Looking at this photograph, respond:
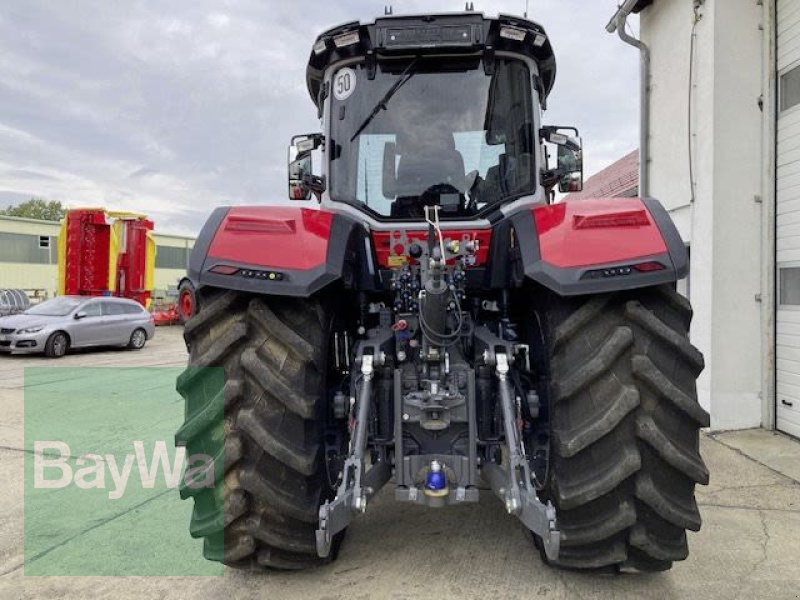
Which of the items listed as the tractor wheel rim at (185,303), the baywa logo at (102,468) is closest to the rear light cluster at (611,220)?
the baywa logo at (102,468)

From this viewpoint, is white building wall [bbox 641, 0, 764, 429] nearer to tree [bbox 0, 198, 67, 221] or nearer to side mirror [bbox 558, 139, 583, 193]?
side mirror [bbox 558, 139, 583, 193]

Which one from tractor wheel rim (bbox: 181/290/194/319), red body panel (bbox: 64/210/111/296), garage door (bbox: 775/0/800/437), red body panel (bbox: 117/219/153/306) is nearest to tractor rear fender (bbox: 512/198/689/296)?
garage door (bbox: 775/0/800/437)

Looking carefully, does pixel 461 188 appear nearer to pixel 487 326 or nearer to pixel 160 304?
pixel 487 326

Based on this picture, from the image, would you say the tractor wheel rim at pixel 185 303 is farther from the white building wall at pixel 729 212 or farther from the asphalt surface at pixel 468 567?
the white building wall at pixel 729 212

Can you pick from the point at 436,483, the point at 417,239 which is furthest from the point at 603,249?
the point at 436,483

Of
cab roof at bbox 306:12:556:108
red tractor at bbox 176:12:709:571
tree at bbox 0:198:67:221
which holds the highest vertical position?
tree at bbox 0:198:67:221

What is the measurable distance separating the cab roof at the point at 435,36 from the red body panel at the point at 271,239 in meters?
1.13

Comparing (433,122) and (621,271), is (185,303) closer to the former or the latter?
(433,122)

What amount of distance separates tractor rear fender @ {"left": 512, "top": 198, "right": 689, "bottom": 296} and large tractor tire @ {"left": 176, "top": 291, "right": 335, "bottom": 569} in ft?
3.45

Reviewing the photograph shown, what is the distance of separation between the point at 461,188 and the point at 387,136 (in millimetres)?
518

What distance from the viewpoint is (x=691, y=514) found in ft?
8.23

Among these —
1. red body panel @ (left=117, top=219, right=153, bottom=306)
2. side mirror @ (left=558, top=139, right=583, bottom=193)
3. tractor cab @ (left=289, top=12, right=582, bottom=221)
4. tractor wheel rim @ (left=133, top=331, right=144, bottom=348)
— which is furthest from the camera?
red body panel @ (left=117, top=219, right=153, bottom=306)

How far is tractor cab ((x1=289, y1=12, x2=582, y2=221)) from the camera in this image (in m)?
3.33

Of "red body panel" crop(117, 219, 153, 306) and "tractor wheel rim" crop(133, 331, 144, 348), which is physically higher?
"red body panel" crop(117, 219, 153, 306)
